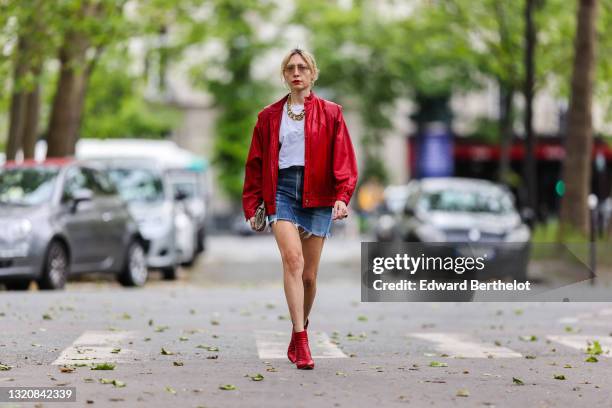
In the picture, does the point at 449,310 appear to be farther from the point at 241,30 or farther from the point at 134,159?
the point at 241,30

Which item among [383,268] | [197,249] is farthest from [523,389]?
[197,249]

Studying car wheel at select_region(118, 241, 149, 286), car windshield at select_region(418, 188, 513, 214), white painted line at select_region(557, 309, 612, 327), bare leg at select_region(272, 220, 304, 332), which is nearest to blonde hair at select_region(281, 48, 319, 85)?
bare leg at select_region(272, 220, 304, 332)

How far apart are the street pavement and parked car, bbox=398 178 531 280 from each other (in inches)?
229

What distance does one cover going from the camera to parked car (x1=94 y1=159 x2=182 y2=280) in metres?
22.5

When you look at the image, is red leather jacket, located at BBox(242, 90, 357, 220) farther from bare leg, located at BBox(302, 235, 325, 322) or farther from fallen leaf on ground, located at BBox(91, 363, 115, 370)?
fallen leaf on ground, located at BBox(91, 363, 115, 370)

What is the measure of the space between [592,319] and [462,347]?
3373 mm

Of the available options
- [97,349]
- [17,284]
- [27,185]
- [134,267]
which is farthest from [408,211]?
[97,349]

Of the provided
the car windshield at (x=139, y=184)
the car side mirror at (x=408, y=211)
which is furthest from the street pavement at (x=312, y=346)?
the car side mirror at (x=408, y=211)

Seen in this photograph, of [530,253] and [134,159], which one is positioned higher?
[134,159]

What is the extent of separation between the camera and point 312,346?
34.0 feet

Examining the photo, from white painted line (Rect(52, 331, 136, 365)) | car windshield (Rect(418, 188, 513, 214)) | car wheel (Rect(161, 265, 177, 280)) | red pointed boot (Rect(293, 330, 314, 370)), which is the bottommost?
car wheel (Rect(161, 265, 177, 280))

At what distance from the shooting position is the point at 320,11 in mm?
50906

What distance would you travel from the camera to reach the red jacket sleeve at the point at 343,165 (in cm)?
875

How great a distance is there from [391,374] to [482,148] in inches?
2020
